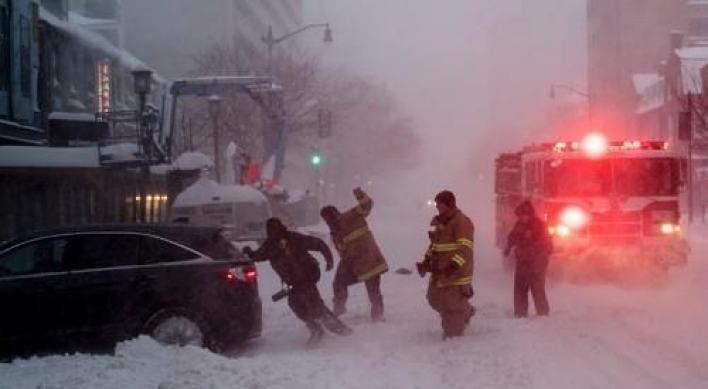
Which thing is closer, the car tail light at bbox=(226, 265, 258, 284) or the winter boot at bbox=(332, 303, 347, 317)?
the car tail light at bbox=(226, 265, 258, 284)

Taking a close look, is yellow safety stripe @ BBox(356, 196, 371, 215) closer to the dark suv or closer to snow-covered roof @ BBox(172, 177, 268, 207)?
the dark suv

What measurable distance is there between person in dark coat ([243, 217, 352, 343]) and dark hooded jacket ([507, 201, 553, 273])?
2838mm

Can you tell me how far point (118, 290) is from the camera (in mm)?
10742

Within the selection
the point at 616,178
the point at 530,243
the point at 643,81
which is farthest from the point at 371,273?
the point at 643,81

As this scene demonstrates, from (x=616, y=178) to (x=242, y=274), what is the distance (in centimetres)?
845

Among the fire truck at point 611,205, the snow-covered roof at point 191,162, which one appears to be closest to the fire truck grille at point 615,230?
the fire truck at point 611,205

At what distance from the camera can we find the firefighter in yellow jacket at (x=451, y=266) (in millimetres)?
11422

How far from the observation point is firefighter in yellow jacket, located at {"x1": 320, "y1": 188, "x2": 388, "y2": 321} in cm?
1341

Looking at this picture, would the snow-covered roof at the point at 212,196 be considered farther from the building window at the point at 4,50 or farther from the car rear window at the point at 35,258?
the car rear window at the point at 35,258

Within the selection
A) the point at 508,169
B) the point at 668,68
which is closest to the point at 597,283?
the point at 508,169

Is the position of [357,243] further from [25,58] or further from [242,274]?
[25,58]

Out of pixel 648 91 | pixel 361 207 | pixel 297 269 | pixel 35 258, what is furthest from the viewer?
pixel 648 91

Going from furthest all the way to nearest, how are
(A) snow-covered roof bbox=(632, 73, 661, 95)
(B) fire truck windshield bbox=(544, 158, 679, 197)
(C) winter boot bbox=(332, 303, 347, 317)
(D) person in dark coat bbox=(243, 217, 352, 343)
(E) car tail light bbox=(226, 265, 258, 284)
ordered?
(A) snow-covered roof bbox=(632, 73, 661, 95) → (B) fire truck windshield bbox=(544, 158, 679, 197) → (C) winter boot bbox=(332, 303, 347, 317) → (D) person in dark coat bbox=(243, 217, 352, 343) → (E) car tail light bbox=(226, 265, 258, 284)

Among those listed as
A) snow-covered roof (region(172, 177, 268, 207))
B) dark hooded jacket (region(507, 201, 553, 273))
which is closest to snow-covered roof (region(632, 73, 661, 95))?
snow-covered roof (region(172, 177, 268, 207))
